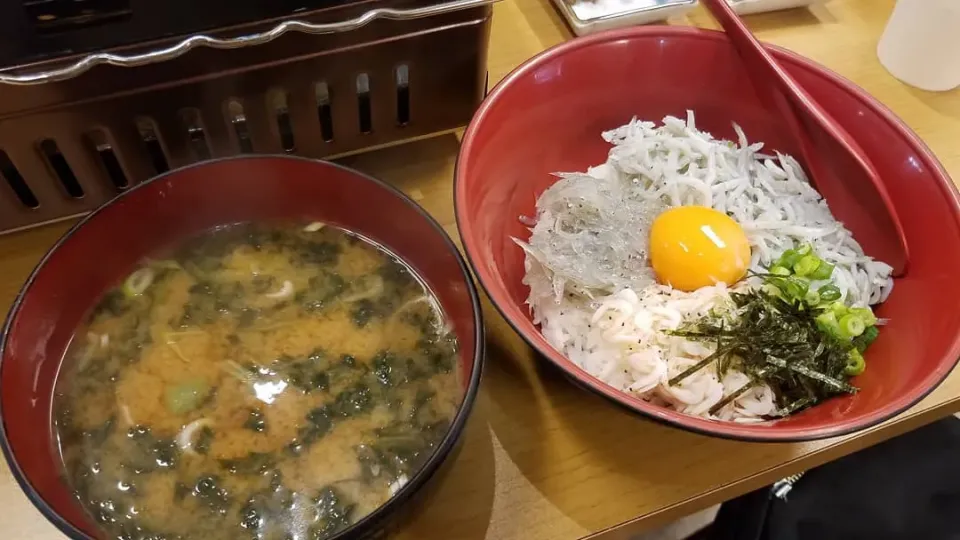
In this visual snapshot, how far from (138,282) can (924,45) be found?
4.08 ft

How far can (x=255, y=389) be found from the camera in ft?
2.96

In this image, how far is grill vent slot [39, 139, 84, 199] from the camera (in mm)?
969

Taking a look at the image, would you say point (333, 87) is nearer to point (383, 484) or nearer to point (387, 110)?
point (387, 110)

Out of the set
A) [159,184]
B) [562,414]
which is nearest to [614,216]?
[562,414]

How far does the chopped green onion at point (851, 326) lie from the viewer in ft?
3.17

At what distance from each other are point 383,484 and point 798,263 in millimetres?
603

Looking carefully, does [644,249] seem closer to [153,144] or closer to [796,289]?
[796,289]

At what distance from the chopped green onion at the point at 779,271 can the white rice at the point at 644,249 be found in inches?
0.9

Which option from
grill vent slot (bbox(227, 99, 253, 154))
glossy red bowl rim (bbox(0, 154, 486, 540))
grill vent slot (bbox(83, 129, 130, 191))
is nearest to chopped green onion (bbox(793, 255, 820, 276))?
glossy red bowl rim (bbox(0, 154, 486, 540))

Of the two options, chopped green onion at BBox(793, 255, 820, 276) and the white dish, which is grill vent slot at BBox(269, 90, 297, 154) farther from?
chopped green onion at BBox(793, 255, 820, 276)

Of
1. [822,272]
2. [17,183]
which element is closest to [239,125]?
[17,183]

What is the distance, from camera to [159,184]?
919 mm

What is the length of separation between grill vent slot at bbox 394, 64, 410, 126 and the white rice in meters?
0.22

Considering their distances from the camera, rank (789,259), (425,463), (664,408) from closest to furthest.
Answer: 1. (425,463)
2. (664,408)
3. (789,259)
